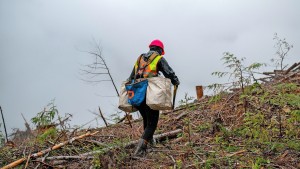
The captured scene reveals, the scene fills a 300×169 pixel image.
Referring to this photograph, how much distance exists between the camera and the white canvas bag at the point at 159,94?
204 inches

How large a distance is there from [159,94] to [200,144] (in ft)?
5.51

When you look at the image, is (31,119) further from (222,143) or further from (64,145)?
(222,143)

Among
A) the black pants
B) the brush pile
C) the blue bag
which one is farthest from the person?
the brush pile

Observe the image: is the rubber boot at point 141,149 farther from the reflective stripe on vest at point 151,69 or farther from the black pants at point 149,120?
the reflective stripe on vest at point 151,69

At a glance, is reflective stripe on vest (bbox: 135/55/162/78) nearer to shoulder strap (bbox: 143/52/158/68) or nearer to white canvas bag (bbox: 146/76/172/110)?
shoulder strap (bbox: 143/52/158/68)

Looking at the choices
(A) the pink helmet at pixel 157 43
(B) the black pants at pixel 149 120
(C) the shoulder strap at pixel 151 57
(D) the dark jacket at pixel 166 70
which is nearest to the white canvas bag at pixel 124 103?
(B) the black pants at pixel 149 120

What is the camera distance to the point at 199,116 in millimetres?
8719

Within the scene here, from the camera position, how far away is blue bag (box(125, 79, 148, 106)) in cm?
540

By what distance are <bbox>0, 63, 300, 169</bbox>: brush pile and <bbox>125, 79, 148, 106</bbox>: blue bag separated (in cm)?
82

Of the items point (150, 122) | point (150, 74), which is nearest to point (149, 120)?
point (150, 122)

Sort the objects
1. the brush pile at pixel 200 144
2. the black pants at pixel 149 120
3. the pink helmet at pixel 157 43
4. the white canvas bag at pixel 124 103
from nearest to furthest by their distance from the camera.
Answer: the brush pile at pixel 200 144 < the black pants at pixel 149 120 < the pink helmet at pixel 157 43 < the white canvas bag at pixel 124 103

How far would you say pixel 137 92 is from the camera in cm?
546

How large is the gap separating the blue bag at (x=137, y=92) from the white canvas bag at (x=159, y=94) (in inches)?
4.2

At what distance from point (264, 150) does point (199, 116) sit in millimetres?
3158
